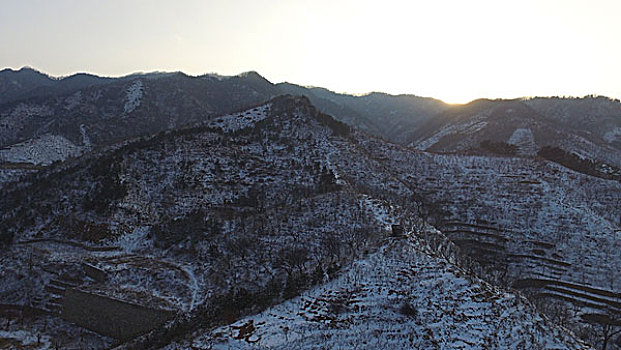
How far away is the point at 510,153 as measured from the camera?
45062 mm

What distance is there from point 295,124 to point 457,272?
29.6 m

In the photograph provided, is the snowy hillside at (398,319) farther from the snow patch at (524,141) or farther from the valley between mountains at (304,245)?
the snow patch at (524,141)

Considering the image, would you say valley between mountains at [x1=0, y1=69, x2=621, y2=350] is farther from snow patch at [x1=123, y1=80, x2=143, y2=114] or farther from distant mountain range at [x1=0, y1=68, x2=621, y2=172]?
snow patch at [x1=123, y1=80, x2=143, y2=114]

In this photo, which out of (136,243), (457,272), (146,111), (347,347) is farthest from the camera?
(146,111)

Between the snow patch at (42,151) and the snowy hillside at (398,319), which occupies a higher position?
the snow patch at (42,151)

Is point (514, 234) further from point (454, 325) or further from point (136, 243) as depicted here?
point (136, 243)

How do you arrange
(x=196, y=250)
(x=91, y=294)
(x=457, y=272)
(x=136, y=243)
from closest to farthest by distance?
(x=457, y=272) < (x=91, y=294) < (x=196, y=250) < (x=136, y=243)

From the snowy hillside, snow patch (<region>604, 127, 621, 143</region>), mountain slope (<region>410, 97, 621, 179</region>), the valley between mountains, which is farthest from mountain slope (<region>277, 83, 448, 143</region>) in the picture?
the snowy hillside

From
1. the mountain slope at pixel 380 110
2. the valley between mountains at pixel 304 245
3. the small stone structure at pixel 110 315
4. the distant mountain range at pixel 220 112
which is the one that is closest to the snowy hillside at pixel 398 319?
the valley between mountains at pixel 304 245

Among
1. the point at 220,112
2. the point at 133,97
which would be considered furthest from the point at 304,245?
the point at 133,97

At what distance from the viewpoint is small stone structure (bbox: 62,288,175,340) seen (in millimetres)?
17594

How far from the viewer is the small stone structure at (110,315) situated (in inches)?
693

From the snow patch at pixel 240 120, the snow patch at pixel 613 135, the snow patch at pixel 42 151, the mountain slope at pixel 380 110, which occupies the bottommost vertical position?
the snow patch at pixel 42 151

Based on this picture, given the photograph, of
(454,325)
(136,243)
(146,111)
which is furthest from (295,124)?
(146,111)
